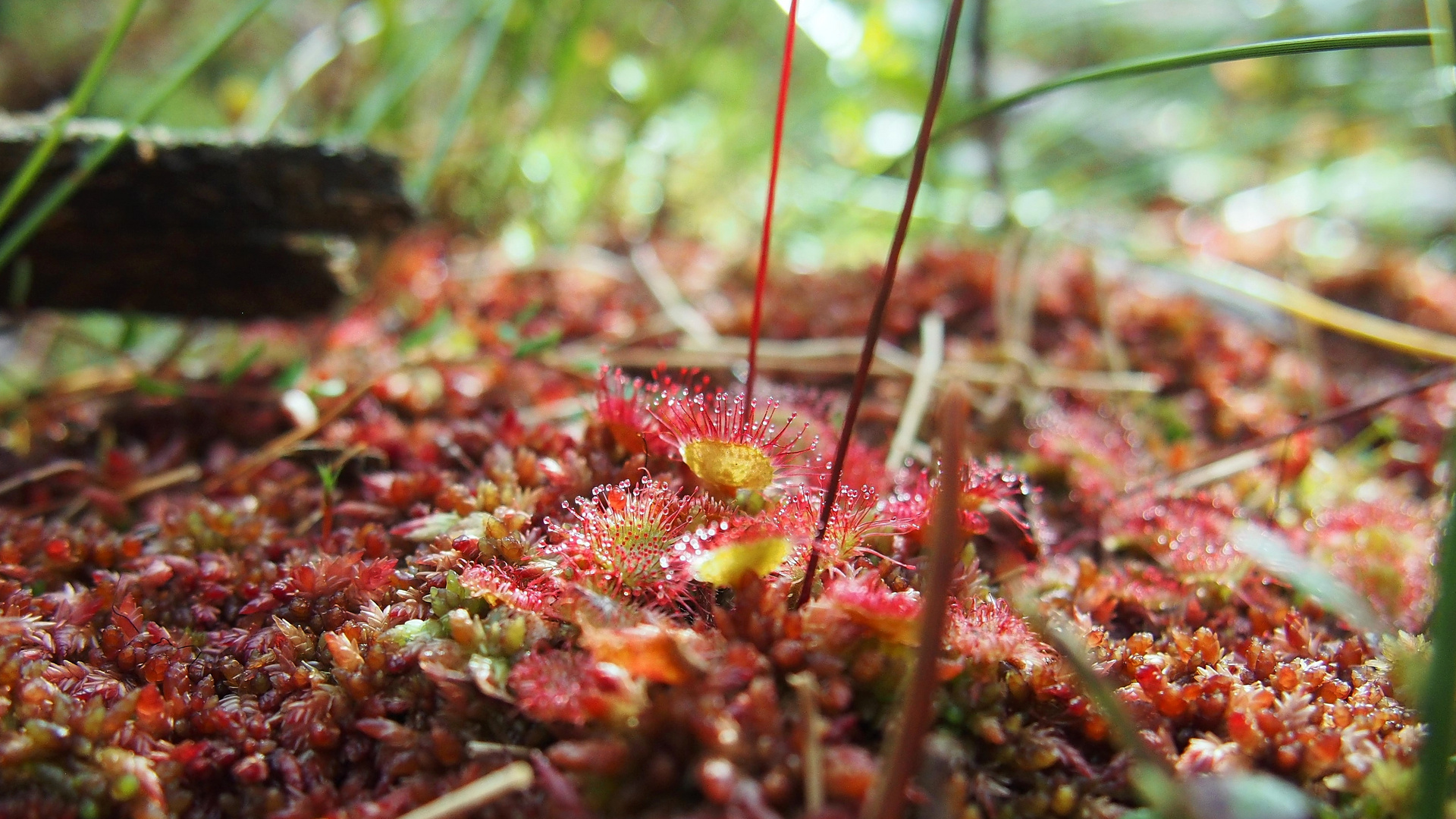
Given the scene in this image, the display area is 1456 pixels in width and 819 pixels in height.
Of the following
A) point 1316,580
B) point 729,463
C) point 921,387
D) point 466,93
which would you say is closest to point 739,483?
point 729,463

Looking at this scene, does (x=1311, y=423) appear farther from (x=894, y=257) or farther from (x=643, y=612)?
(x=643, y=612)

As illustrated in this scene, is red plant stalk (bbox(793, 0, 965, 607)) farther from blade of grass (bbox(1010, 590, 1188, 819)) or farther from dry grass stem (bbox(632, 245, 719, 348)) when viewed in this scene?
dry grass stem (bbox(632, 245, 719, 348))

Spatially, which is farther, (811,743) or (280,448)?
(280,448)

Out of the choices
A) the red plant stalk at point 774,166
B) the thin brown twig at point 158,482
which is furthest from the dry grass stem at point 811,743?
the thin brown twig at point 158,482

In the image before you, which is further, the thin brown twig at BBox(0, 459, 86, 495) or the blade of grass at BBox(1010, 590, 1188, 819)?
the thin brown twig at BBox(0, 459, 86, 495)

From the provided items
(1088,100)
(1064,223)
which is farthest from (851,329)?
(1088,100)

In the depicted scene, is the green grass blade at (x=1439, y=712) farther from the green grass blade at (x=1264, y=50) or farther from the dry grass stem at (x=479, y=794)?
the dry grass stem at (x=479, y=794)

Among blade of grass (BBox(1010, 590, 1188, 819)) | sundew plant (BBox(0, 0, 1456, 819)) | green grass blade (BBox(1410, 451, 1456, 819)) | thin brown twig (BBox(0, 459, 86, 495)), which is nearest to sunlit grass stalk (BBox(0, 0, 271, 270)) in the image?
sundew plant (BBox(0, 0, 1456, 819))
